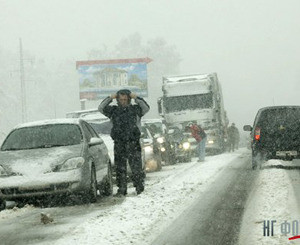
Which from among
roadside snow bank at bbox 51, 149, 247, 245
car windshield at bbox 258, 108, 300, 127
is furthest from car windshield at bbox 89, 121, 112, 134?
roadside snow bank at bbox 51, 149, 247, 245

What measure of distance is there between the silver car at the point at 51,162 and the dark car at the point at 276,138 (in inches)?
244

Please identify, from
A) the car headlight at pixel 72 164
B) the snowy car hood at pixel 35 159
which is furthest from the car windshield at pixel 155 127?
the car headlight at pixel 72 164

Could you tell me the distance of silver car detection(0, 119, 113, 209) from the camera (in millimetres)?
11195

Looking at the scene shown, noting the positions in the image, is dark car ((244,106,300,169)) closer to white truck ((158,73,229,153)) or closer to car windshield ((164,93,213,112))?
white truck ((158,73,229,153))

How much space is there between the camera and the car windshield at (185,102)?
3259 centimetres

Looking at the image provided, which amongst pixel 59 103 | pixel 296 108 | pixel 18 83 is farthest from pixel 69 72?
pixel 296 108

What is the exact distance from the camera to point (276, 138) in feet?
58.4

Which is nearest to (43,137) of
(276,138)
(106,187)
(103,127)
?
(106,187)

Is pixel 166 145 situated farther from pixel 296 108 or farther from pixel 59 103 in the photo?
pixel 59 103

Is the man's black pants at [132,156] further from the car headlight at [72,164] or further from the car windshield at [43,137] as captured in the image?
the car headlight at [72,164]

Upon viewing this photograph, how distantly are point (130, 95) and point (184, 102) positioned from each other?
20527 mm

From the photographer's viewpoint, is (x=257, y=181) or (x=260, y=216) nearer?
(x=260, y=216)

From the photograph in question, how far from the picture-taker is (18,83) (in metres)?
121

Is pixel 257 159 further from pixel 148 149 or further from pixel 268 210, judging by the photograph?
pixel 268 210
